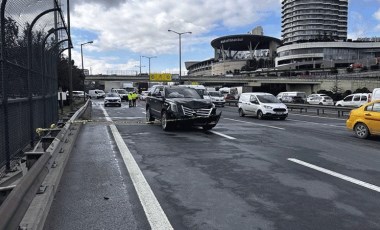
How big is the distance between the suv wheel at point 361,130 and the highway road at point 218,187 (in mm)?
2557

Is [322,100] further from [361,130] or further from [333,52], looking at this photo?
[333,52]

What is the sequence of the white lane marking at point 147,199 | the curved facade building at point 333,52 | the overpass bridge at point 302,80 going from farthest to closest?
the curved facade building at point 333,52 → the overpass bridge at point 302,80 → the white lane marking at point 147,199

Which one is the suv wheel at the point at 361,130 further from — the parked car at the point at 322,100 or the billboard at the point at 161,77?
the billboard at the point at 161,77

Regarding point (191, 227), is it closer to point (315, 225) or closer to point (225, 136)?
point (315, 225)

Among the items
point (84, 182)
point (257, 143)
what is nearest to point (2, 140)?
point (84, 182)

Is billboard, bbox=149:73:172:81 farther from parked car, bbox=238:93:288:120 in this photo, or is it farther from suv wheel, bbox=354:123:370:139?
suv wheel, bbox=354:123:370:139

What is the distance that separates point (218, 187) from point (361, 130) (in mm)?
9814

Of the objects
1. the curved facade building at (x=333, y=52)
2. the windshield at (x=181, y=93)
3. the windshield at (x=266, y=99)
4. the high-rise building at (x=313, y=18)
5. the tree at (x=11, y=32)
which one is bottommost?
the windshield at (x=266, y=99)

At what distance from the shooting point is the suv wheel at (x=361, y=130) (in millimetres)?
14672

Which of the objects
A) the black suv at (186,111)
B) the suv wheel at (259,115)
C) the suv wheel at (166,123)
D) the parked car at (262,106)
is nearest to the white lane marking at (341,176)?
the black suv at (186,111)

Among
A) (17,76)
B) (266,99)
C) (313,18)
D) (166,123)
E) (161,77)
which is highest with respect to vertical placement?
(313,18)

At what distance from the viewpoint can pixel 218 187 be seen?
270 inches

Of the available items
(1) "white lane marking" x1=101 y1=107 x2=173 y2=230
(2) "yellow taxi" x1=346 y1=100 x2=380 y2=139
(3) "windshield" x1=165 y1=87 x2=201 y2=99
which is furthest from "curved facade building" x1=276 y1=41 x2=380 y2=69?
(1) "white lane marking" x1=101 y1=107 x2=173 y2=230

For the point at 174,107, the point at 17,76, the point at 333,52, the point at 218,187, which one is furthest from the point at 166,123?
the point at 333,52
